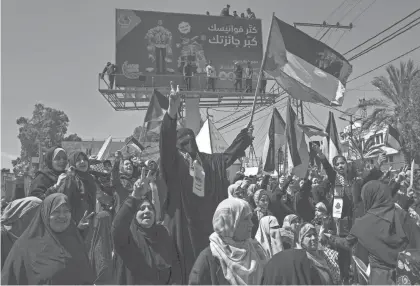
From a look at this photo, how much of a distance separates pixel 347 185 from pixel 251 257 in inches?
141

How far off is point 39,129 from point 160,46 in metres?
21.6

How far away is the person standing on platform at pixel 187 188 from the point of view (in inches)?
138

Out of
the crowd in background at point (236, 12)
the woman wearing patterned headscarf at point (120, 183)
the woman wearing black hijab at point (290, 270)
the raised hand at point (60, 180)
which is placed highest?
the crowd in background at point (236, 12)

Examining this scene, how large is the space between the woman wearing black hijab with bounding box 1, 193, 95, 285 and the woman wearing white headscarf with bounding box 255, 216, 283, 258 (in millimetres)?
1815

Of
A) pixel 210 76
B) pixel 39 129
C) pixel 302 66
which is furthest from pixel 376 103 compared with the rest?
pixel 39 129

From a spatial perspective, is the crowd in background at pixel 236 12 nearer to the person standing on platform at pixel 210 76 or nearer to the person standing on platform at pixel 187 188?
the person standing on platform at pixel 210 76

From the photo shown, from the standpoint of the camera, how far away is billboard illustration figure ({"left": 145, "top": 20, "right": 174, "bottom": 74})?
2128cm

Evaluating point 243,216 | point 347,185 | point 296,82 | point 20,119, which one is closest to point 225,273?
point 243,216

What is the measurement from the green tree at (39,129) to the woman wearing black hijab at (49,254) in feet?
117

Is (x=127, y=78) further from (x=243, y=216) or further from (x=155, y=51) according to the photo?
(x=243, y=216)

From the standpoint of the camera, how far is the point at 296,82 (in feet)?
20.2

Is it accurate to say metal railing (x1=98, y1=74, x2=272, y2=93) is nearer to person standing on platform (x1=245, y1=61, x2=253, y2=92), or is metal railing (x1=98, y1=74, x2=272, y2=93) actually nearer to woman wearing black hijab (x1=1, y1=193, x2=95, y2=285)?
person standing on platform (x1=245, y1=61, x2=253, y2=92)

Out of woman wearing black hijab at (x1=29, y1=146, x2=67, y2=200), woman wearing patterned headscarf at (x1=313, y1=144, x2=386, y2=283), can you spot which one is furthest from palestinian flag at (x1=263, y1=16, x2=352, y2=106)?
woman wearing black hijab at (x1=29, y1=146, x2=67, y2=200)

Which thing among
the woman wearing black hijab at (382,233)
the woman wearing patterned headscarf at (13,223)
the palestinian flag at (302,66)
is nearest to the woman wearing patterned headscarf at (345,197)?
the palestinian flag at (302,66)
